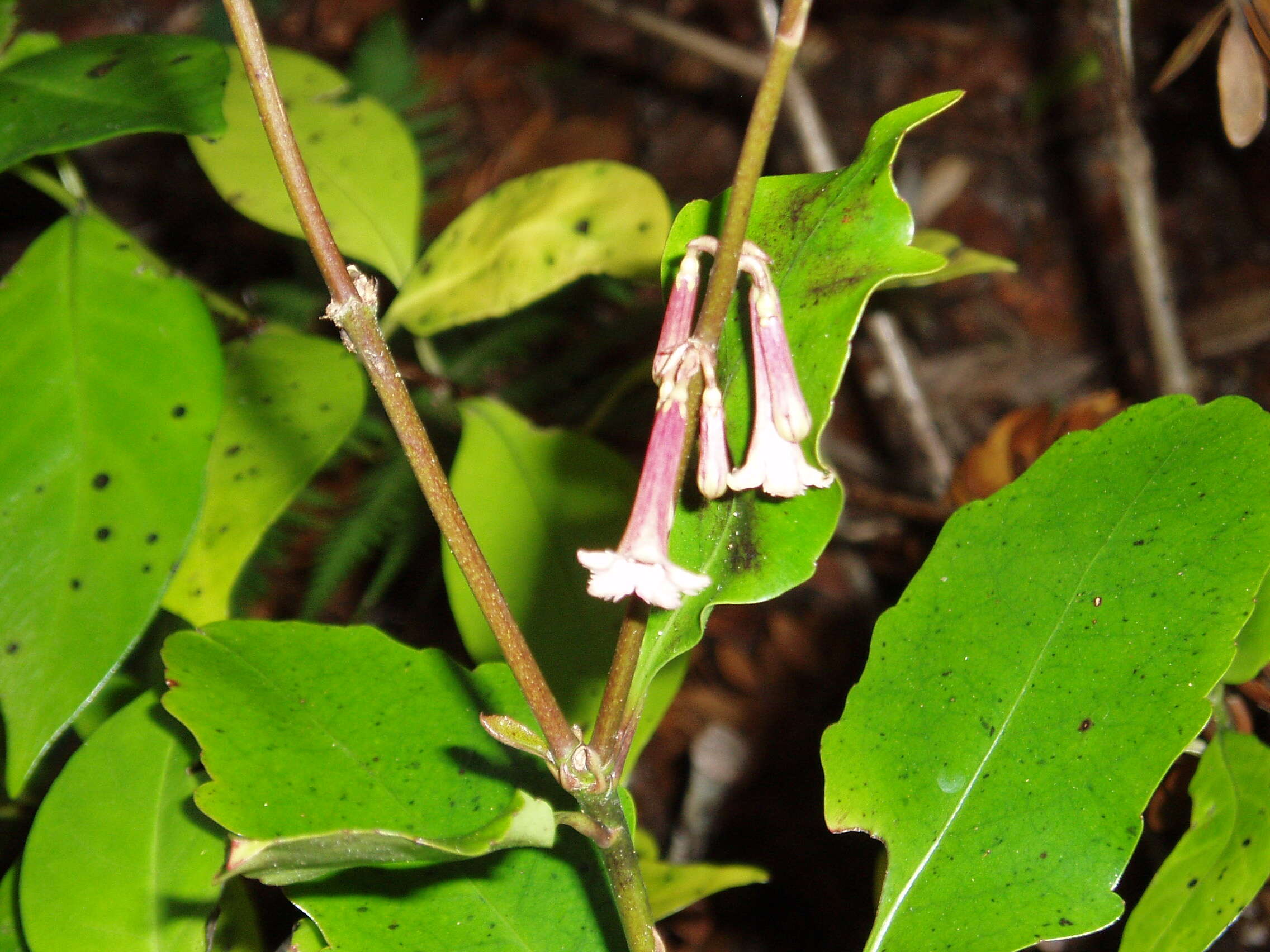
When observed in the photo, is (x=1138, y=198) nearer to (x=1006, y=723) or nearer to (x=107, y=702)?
(x=1006, y=723)

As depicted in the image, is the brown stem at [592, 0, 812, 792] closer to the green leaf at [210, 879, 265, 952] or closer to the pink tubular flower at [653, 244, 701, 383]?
the pink tubular flower at [653, 244, 701, 383]

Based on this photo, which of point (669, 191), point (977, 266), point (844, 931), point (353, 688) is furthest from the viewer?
point (669, 191)

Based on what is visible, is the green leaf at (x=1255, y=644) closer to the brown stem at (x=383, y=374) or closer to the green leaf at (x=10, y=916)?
the brown stem at (x=383, y=374)

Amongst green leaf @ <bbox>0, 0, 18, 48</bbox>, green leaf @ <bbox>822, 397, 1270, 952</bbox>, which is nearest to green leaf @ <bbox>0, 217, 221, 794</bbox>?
green leaf @ <bbox>0, 0, 18, 48</bbox>

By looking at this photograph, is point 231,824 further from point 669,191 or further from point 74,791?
point 669,191

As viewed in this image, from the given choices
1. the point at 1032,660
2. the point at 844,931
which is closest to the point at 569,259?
the point at 1032,660
